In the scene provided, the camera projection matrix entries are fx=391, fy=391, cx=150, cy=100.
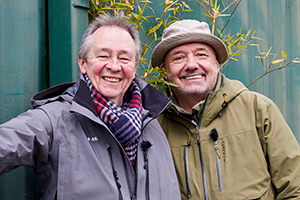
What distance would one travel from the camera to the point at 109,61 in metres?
2.15

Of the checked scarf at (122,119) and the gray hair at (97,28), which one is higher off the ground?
the gray hair at (97,28)

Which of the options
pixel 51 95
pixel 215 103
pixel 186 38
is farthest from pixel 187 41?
pixel 51 95

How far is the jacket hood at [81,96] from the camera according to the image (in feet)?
6.51

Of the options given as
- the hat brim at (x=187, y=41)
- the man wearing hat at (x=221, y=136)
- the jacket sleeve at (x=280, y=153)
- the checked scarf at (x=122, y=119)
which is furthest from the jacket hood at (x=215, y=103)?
the checked scarf at (x=122, y=119)

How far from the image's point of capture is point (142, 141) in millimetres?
2178

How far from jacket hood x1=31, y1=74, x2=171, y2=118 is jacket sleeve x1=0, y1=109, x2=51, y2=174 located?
0.67 feet

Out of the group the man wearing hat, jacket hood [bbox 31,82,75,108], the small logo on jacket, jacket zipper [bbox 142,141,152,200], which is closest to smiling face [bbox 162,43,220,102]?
the man wearing hat

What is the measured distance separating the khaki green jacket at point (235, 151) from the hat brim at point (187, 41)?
1.19 ft

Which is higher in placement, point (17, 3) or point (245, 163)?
point (17, 3)

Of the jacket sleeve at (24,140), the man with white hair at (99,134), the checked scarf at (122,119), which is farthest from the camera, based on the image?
the checked scarf at (122,119)

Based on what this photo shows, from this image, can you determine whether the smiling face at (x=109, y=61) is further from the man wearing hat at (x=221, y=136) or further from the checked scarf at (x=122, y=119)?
the man wearing hat at (x=221, y=136)

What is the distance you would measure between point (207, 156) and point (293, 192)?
1.93 ft

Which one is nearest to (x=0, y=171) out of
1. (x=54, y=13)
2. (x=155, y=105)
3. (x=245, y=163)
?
(x=155, y=105)

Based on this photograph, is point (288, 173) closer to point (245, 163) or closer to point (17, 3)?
point (245, 163)
